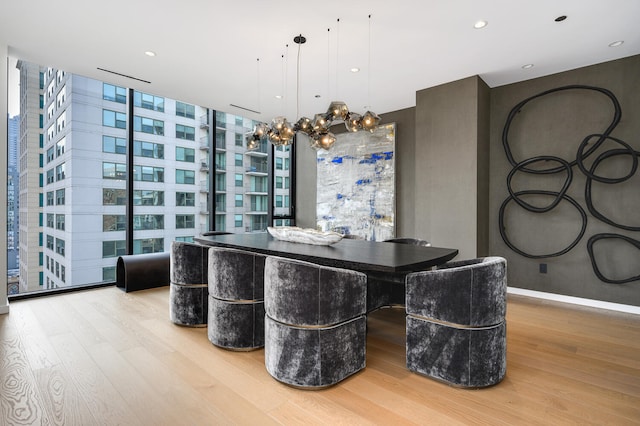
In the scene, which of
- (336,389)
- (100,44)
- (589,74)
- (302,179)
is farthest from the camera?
(302,179)

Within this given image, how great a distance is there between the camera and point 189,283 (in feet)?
→ 9.88

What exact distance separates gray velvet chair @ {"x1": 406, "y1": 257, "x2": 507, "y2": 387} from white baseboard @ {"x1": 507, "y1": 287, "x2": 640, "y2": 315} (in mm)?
2794

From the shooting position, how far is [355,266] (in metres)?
2.15

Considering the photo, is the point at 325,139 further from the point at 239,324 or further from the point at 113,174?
the point at 113,174

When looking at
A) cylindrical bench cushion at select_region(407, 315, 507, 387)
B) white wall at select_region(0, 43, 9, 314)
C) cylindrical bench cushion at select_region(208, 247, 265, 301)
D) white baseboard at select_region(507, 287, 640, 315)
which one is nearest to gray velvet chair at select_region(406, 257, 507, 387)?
cylindrical bench cushion at select_region(407, 315, 507, 387)

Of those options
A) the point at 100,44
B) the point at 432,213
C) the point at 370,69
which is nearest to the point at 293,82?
the point at 370,69

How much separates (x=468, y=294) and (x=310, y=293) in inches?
39.3

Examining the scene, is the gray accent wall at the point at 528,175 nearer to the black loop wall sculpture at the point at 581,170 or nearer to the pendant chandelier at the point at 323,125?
the black loop wall sculpture at the point at 581,170

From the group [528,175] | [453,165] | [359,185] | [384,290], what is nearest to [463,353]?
[384,290]

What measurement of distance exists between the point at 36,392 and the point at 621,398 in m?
3.64

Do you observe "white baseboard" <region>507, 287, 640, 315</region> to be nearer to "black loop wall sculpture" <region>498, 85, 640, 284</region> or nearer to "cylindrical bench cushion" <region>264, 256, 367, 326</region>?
"black loop wall sculpture" <region>498, 85, 640, 284</region>

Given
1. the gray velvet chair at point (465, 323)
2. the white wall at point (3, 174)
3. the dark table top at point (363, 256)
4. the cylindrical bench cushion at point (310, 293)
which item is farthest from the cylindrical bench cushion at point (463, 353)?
the white wall at point (3, 174)

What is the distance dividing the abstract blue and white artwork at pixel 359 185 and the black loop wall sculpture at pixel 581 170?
1.79 meters

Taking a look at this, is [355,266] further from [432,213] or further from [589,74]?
[589,74]
